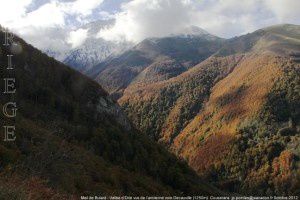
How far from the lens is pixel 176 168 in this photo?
90.8 metres

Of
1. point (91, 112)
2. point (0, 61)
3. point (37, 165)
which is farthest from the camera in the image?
point (91, 112)

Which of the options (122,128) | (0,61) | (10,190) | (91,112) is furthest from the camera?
(122,128)

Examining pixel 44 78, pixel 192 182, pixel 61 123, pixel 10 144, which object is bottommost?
pixel 192 182

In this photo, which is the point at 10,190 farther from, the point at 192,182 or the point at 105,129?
the point at 192,182

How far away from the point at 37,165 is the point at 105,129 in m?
58.1

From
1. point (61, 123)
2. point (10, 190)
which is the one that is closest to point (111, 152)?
point (61, 123)

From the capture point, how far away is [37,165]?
23109 mm

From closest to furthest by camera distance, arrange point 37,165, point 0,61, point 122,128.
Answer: point 37,165 → point 0,61 → point 122,128

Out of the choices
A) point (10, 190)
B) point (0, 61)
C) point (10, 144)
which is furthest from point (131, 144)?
point (10, 190)

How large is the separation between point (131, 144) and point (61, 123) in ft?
58.6

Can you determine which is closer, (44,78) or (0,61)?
(0,61)

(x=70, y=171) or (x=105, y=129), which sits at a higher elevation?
(x=105, y=129)

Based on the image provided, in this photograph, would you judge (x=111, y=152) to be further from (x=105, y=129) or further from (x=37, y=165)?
(x=37, y=165)

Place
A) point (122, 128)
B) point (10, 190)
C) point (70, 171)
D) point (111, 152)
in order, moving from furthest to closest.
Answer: point (122, 128), point (111, 152), point (70, 171), point (10, 190)
